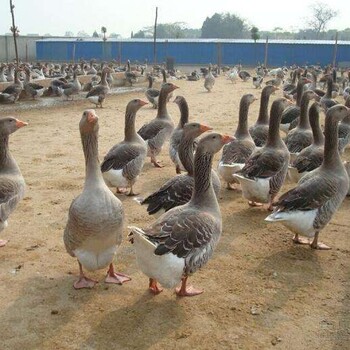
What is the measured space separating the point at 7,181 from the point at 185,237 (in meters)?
3.14

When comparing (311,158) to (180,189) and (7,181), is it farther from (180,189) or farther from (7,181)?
(7,181)

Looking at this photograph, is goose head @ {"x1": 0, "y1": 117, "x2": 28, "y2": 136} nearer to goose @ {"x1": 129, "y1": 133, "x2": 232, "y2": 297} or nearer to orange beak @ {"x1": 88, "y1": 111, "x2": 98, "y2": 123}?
orange beak @ {"x1": 88, "y1": 111, "x2": 98, "y2": 123}

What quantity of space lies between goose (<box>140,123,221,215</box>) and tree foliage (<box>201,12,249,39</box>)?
4167 inches

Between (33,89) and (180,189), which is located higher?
(180,189)

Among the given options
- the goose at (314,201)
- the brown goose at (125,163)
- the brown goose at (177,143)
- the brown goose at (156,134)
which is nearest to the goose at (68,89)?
the brown goose at (156,134)

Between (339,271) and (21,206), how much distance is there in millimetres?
5286

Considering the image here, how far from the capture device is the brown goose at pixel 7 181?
6125mm

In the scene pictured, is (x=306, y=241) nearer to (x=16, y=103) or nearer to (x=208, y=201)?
(x=208, y=201)

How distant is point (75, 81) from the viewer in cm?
2356

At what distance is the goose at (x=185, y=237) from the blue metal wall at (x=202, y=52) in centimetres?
5270

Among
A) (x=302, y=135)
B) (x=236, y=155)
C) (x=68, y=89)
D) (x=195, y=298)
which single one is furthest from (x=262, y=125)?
(x=68, y=89)

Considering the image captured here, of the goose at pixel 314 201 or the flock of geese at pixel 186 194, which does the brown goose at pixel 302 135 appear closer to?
the flock of geese at pixel 186 194

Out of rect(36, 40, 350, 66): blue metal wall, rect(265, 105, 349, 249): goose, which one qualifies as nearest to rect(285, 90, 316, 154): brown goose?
rect(265, 105, 349, 249): goose

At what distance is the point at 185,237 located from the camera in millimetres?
4586
